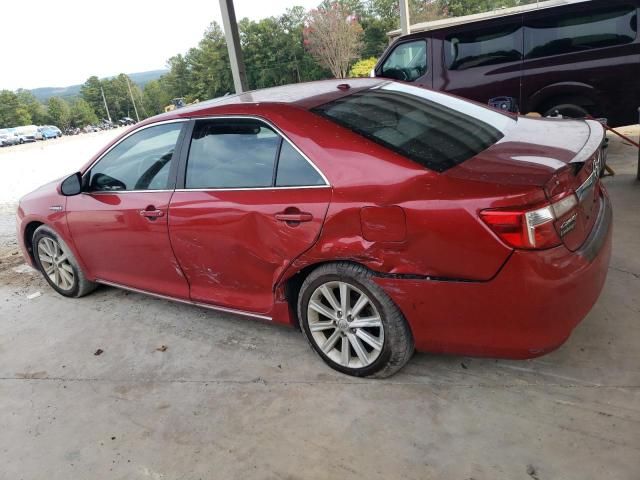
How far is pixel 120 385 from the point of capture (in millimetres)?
3176

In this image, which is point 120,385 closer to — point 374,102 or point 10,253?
point 374,102

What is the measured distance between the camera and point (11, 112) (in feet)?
276

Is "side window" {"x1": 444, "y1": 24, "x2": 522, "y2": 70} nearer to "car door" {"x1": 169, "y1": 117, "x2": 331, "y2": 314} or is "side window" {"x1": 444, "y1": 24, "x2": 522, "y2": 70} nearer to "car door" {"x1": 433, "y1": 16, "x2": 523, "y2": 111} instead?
"car door" {"x1": 433, "y1": 16, "x2": 523, "y2": 111}

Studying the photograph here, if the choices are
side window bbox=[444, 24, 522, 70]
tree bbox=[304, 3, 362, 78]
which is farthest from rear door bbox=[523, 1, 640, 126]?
tree bbox=[304, 3, 362, 78]

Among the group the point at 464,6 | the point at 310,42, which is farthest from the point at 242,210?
the point at 464,6

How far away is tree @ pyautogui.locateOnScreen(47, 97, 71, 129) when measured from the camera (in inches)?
3538

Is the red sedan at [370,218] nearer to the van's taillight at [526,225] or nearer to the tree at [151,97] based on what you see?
the van's taillight at [526,225]

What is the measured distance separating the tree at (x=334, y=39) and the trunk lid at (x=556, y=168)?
99.8 ft

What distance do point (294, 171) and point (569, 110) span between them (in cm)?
477

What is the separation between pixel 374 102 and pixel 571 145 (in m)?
1.11

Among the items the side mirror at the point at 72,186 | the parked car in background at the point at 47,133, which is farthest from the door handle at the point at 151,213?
the parked car in background at the point at 47,133

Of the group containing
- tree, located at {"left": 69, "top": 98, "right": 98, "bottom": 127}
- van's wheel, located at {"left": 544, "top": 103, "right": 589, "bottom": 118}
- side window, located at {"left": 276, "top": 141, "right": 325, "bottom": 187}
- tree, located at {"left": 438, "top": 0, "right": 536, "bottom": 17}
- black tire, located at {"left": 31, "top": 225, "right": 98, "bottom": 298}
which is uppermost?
tree, located at {"left": 438, "top": 0, "right": 536, "bottom": 17}

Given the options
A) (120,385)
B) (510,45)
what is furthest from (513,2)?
(120,385)

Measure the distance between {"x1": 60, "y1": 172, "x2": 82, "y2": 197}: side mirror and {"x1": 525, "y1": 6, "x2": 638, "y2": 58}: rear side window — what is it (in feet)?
17.5
